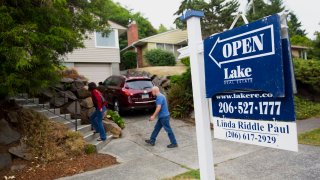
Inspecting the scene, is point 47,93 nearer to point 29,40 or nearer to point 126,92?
point 126,92

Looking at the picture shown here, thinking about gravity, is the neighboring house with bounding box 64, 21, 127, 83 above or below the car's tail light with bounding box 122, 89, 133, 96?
above

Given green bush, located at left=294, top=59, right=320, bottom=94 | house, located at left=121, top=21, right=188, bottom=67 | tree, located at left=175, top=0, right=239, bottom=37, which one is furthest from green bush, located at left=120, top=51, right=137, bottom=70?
green bush, located at left=294, top=59, right=320, bottom=94

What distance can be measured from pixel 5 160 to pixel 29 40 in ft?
11.0

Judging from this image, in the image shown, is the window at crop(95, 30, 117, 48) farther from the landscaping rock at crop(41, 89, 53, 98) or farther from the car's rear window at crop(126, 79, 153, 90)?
the landscaping rock at crop(41, 89, 53, 98)

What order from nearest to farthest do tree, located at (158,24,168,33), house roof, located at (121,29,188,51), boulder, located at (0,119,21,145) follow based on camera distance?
boulder, located at (0,119,21,145), house roof, located at (121,29,188,51), tree, located at (158,24,168,33)

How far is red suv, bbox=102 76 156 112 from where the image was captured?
42.7ft

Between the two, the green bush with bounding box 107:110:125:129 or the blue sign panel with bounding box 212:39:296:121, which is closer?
the blue sign panel with bounding box 212:39:296:121

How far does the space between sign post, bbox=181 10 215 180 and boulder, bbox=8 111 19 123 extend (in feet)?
22.1

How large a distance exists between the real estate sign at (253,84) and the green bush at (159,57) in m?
24.8

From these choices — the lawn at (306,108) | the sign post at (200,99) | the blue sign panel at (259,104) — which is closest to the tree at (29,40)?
the sign post at (200,99)

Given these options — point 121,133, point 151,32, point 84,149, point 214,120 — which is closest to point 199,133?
point 214,120

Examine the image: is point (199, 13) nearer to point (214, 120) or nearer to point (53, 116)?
point (214, 120)

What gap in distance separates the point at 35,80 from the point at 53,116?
3.81 meters

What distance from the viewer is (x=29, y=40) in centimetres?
598
